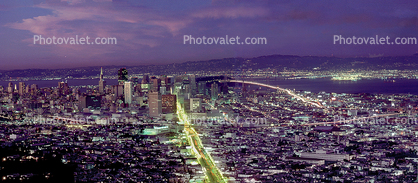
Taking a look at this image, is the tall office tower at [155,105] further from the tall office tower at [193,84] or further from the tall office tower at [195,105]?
the tall office tower at [193,84]

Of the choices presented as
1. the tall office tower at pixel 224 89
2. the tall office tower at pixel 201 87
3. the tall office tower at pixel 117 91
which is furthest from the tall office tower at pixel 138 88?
the tall office tower at pixel 224 89

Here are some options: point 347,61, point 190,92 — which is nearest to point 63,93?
point 190,92

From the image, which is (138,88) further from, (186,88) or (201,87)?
(186,88)

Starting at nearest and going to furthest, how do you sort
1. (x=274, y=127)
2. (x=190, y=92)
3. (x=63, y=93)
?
(x=274, y=127), (x=190, y=92), (x=63, y=93)

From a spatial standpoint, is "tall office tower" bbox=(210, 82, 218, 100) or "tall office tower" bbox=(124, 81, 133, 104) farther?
"tall office tower" bbox=(124, 81, 133, 104)

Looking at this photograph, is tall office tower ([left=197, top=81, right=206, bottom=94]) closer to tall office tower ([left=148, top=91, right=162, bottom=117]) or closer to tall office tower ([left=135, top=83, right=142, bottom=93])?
tall office tower ([left=135, top=83, right=142, bottom=93])

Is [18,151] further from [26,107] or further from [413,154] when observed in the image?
[26,107]

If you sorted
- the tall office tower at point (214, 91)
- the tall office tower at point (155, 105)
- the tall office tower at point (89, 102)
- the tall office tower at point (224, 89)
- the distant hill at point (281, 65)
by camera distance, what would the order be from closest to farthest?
the tall office tower at point (155, 105), the tall office tower at point (89, 102), the tall office tower at point (214, 91), the tall office tower at point (224, 89), the distant hill at point (281, 65)

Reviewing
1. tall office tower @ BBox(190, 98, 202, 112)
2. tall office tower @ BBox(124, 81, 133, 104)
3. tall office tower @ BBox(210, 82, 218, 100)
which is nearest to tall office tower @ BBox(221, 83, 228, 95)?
tall office tower @ BBox(210, 82, 218, 100)

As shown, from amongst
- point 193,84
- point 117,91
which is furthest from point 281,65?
point 117,91
